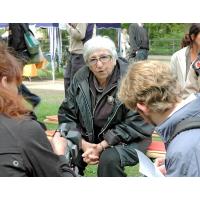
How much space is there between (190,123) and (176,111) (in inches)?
6.9

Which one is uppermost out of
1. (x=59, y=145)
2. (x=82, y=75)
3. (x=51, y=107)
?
(x=82, y=75)

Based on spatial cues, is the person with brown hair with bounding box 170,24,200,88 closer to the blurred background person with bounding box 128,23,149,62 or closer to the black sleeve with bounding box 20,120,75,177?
the black sleeve with bounding box 20,120,75,177

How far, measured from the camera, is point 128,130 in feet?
11.4

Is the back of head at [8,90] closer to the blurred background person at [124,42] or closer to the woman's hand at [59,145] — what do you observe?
the woman's hand at [59,145]

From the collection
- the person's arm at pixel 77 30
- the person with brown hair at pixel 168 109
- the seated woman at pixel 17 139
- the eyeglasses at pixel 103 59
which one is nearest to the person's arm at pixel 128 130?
the eyeglasses at pixel 103 59

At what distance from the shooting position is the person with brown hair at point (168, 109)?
1.92 m

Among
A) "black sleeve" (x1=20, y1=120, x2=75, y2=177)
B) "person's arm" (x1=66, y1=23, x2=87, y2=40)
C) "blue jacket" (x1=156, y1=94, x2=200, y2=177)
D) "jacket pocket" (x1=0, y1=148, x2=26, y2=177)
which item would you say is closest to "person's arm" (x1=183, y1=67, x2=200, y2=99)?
"person's arm" (x1=66, y1=23, x2=87, y2=40)

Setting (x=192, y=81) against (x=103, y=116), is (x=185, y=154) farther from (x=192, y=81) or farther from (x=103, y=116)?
(x=192, y=81)

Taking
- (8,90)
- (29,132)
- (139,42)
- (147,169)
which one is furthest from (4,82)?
(139,42)

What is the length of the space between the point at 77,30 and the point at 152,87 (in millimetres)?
3714

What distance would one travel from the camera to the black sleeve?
1.84 metres

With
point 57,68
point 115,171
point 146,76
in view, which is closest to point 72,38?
point 115,171

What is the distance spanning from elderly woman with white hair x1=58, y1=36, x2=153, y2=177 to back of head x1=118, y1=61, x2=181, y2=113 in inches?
43.2

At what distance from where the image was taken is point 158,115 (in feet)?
7.42
